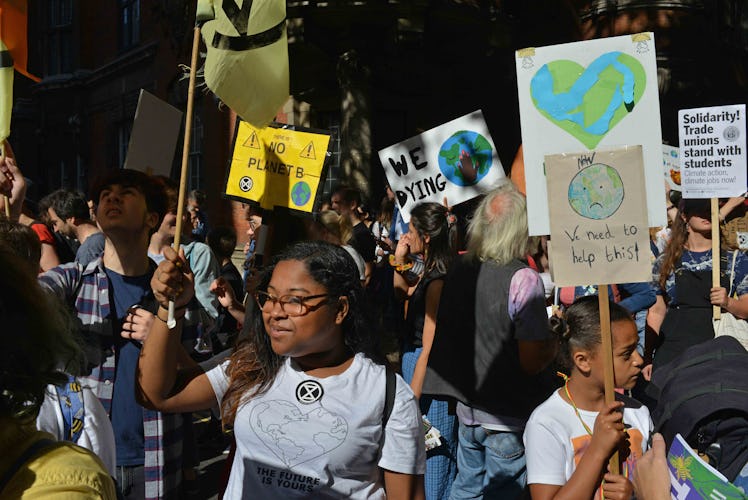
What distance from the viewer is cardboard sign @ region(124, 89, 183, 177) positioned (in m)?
4.52

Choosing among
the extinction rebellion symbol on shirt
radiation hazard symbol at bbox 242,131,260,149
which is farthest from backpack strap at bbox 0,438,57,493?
radiation hazard symbol at bbox 242,131,260,149

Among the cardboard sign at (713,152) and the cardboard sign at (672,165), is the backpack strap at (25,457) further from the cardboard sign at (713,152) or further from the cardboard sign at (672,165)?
the cardboard sign at (672,165)

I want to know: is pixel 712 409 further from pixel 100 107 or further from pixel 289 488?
pixel 100 107

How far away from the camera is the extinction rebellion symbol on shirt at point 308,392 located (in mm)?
2561

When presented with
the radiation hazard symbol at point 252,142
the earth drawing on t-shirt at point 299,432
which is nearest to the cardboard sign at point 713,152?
the radiation hazard symbol at point 252,142

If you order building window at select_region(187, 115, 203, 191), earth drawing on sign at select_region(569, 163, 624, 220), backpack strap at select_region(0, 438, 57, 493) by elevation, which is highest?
building window at select_region(187, 115, 203, 191)

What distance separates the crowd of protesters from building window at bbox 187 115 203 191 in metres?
13.3

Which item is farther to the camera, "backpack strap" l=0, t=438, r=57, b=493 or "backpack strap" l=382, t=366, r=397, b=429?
"backpack strap" l=382, t=366, r=397, b=429

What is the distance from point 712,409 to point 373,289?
4.93m

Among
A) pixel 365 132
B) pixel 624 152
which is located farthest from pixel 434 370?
pixel 365 132

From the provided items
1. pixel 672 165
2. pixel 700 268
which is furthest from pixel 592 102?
pixel 672 165

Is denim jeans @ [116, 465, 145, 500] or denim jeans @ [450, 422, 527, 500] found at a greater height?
denim jeans @ [116, 465, 145, 500]

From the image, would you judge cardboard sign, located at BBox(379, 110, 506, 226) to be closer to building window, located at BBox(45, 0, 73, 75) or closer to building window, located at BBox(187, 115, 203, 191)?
building window, located at BBox(187, 115, 203, 191)

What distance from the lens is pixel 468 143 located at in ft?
21.6
